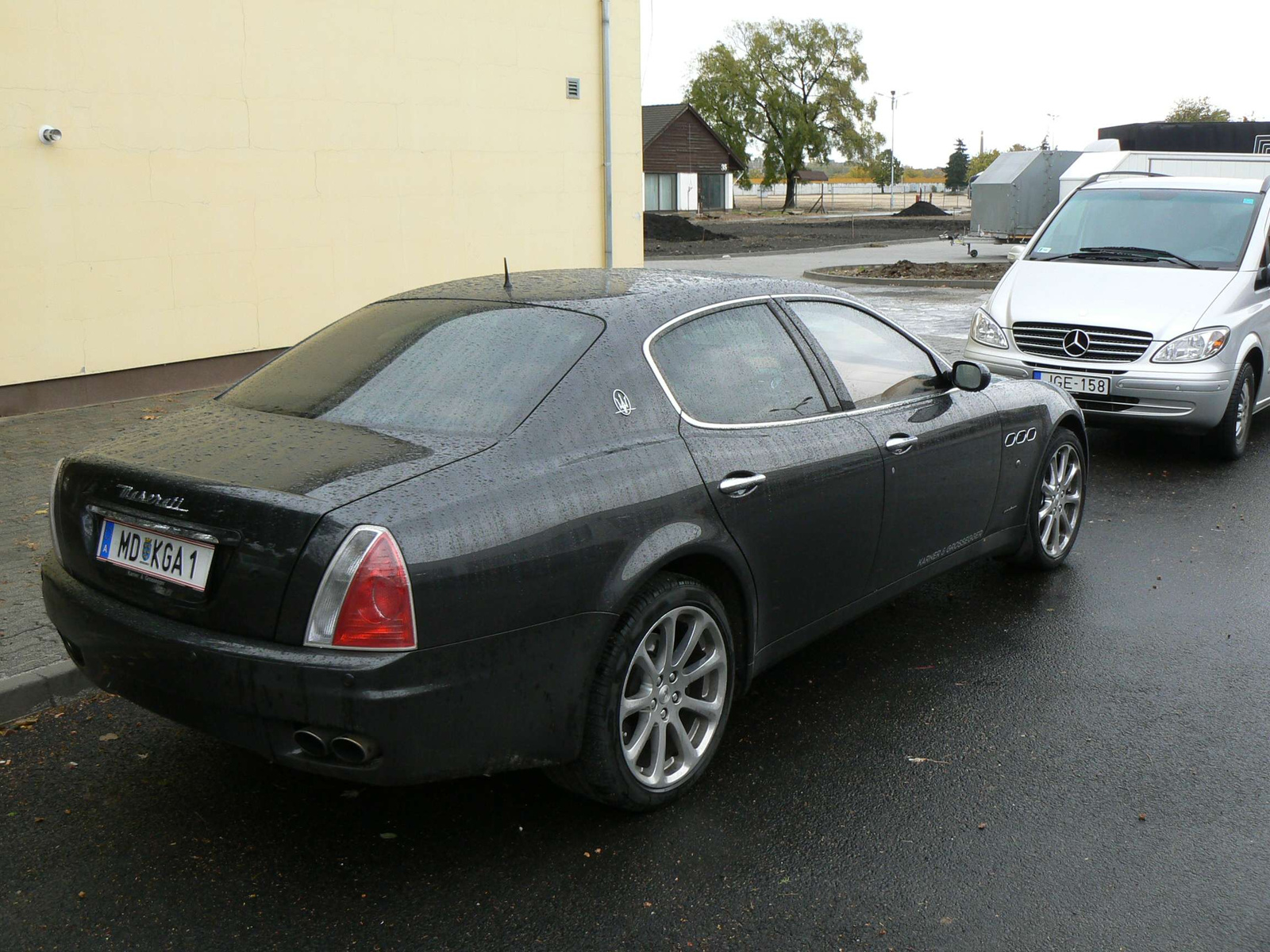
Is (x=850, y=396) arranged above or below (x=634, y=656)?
above

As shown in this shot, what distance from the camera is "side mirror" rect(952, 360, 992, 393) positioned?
198 inches

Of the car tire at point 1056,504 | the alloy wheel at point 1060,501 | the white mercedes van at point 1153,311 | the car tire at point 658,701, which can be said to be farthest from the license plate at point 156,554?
the white mercedes van at point 1153,311

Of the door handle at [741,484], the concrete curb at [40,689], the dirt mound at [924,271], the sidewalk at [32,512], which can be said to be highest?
the door handle at [741,484]

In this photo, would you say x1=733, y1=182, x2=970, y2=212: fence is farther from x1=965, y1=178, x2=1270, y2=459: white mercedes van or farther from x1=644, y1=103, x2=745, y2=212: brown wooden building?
x1=965, y1=178, x2=1270, y2=459: white mercedes van

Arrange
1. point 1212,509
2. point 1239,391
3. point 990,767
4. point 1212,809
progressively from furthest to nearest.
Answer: point 1239,391
point 1212,509
point 990,767
point 1212,809

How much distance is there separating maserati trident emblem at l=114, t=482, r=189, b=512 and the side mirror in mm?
3214

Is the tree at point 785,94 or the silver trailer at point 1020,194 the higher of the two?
the tree at point 785,94

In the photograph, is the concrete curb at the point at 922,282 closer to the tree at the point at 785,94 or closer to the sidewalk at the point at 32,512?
the sidewalk at the point at 32,512

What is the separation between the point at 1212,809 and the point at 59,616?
354cm

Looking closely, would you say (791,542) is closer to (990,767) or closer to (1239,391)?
(990,767)

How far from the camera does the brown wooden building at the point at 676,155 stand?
7425 centimetres

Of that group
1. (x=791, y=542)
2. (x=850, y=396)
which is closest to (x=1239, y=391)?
(x=850, y=396)

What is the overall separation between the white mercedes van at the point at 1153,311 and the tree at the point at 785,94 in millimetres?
84714

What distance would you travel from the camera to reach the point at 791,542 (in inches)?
158
